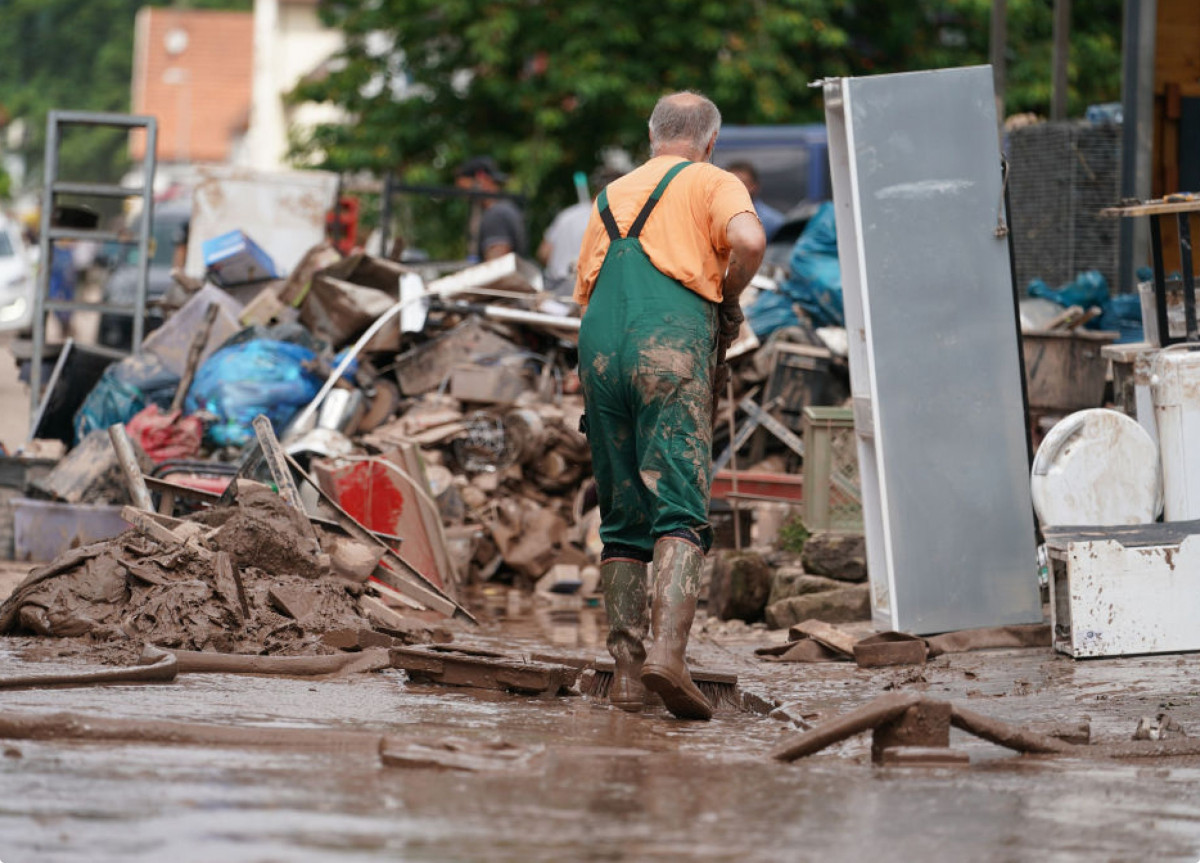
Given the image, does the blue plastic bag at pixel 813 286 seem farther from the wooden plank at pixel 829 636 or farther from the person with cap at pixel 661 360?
the person with cap at pixel 661 360

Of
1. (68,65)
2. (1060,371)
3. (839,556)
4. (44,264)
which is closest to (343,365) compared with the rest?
(44,264)

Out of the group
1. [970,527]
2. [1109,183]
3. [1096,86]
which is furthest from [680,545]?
[1096,86]

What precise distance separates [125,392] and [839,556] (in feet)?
16.9

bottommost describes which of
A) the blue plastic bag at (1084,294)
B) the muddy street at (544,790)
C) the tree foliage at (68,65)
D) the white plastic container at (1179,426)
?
the muddy street at (544,790)

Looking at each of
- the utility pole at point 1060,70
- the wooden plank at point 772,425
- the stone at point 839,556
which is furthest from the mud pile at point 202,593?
the utility pole at point 1060,70

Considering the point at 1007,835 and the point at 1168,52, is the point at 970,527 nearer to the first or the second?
the point at 1007,835

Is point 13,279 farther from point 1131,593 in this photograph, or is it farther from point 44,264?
point 1131,593

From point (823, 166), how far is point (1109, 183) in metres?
7.57

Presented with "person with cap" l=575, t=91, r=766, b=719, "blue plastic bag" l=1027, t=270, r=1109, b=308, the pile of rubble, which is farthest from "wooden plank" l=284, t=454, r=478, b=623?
"blue plastic bag" l=1027, t=270, r=1109, b=308

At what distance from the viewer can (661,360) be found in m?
5.66

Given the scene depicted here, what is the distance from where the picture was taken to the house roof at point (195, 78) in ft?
264

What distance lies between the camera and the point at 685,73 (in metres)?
24.6

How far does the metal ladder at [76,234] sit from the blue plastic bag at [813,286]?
4.24 meters

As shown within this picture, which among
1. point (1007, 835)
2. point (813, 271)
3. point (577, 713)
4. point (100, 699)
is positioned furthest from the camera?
point (813, 271)
